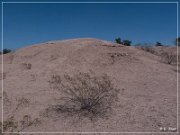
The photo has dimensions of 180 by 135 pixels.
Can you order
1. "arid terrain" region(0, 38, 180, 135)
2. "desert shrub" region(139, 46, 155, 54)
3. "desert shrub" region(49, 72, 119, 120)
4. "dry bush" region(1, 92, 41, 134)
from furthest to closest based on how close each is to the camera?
"desert shrub" region(139, 46, 155, 54), "desert shrub" region(49, 72, 119, 120), "arid terrain" region(0, 38, 180, 135), "dry bush" region(1, 92, 41, 134)

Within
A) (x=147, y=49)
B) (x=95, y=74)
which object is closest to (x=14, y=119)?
(x=95, y=74)

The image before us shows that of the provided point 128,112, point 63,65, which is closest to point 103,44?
point 63,65

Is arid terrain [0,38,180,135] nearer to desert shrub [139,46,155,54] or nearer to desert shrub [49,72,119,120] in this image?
desert shrub [49,72,119,120]

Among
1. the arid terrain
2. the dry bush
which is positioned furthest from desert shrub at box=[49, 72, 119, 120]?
the dry bush

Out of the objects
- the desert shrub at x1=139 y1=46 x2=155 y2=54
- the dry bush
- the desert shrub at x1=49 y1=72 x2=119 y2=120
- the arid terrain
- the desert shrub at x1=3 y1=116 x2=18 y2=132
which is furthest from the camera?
the desert shrub at x1=139 y1=46 x2=155 y2=54

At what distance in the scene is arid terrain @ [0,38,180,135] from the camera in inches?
319

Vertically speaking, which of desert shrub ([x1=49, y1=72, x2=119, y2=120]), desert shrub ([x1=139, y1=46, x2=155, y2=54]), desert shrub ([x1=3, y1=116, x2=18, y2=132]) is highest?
desert shrub ([x1=139, y1=46, x2=155, y2=54])

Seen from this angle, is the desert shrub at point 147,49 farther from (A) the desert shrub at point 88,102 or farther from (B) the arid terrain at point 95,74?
(A) the desert shrub at point 88,102

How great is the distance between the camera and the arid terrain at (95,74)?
8.09 meters

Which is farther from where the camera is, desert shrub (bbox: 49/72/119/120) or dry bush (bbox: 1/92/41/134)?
desert shrub (bbox: 49/72/119/120)

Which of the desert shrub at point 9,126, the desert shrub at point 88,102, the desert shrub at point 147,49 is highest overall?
the desert shrub at point 147,49

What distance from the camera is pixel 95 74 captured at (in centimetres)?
1366

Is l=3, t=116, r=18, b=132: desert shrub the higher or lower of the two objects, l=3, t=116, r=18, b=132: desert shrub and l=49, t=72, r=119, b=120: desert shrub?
the lower

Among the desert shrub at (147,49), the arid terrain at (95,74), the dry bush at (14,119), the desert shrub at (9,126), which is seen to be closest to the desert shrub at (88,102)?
the arid terrain at (95,74)
